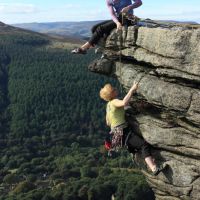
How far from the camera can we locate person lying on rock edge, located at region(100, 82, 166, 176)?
14.6 meters

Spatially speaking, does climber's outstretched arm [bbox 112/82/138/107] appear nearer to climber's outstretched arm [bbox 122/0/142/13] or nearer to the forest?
climber's outstretched arm [bbox 122/0/142/13]

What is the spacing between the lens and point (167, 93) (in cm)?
1395

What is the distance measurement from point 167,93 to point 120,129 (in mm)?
2157

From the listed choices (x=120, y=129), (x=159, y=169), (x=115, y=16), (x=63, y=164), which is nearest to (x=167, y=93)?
(x=120, y=129)

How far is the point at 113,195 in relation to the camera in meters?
99.5

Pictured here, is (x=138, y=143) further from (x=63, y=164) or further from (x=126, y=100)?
(x=63, y=164)

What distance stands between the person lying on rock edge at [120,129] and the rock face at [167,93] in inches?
12.2

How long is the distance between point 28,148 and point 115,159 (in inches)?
1518

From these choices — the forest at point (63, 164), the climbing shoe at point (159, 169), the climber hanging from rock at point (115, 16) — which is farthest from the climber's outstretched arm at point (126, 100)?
the forest at point (63, 164)

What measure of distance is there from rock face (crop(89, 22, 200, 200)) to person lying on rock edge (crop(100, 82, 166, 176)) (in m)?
0.31

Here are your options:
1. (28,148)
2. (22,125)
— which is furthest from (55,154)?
(22,125)

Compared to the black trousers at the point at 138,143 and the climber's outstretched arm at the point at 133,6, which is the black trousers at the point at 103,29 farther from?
the black trousers at the point at 138,143

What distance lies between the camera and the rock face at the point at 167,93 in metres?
13.2

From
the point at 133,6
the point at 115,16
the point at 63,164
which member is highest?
the point at 133,6
